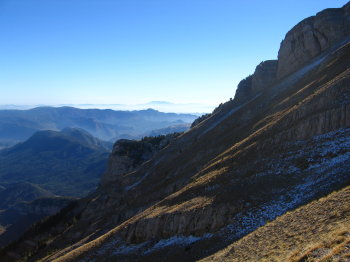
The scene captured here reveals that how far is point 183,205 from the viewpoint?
148 feet

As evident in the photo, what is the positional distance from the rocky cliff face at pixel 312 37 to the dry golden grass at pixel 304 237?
68.5 meters

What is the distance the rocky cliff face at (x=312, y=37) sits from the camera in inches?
3445

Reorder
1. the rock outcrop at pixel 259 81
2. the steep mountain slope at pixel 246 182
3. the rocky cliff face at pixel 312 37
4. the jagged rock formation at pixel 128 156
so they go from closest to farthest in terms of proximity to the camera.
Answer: the steep mountain slope at pixel 246 182, the rocky cliff face at pixel 312 37, the rock outcrop at pixel 259 81, the jagged rock formation at pixel 128 156

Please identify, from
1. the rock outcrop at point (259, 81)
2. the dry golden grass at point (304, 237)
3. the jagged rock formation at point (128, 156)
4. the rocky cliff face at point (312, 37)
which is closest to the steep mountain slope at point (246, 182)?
the dry golden grass at point (304, 237)

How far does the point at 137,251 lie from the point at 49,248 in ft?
182

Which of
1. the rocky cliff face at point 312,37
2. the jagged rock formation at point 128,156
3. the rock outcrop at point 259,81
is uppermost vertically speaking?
the rocky cliff face at point 312,37

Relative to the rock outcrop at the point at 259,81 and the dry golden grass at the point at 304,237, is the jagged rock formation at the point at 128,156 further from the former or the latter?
the dry golden grass at the point at 304,237

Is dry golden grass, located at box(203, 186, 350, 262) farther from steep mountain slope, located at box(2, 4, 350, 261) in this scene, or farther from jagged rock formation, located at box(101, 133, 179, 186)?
jagged rock formation, located at box(101, 133, 179, 186)

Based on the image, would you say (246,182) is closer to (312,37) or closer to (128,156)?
(312,37)

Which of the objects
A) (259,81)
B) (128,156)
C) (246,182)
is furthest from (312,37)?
(128,156)

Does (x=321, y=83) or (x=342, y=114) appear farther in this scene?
(x=321, y=83)

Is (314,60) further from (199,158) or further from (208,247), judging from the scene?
(208,247)

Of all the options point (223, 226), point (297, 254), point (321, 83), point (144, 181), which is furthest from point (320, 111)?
point (144, 181)

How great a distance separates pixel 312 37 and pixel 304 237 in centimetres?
7735
